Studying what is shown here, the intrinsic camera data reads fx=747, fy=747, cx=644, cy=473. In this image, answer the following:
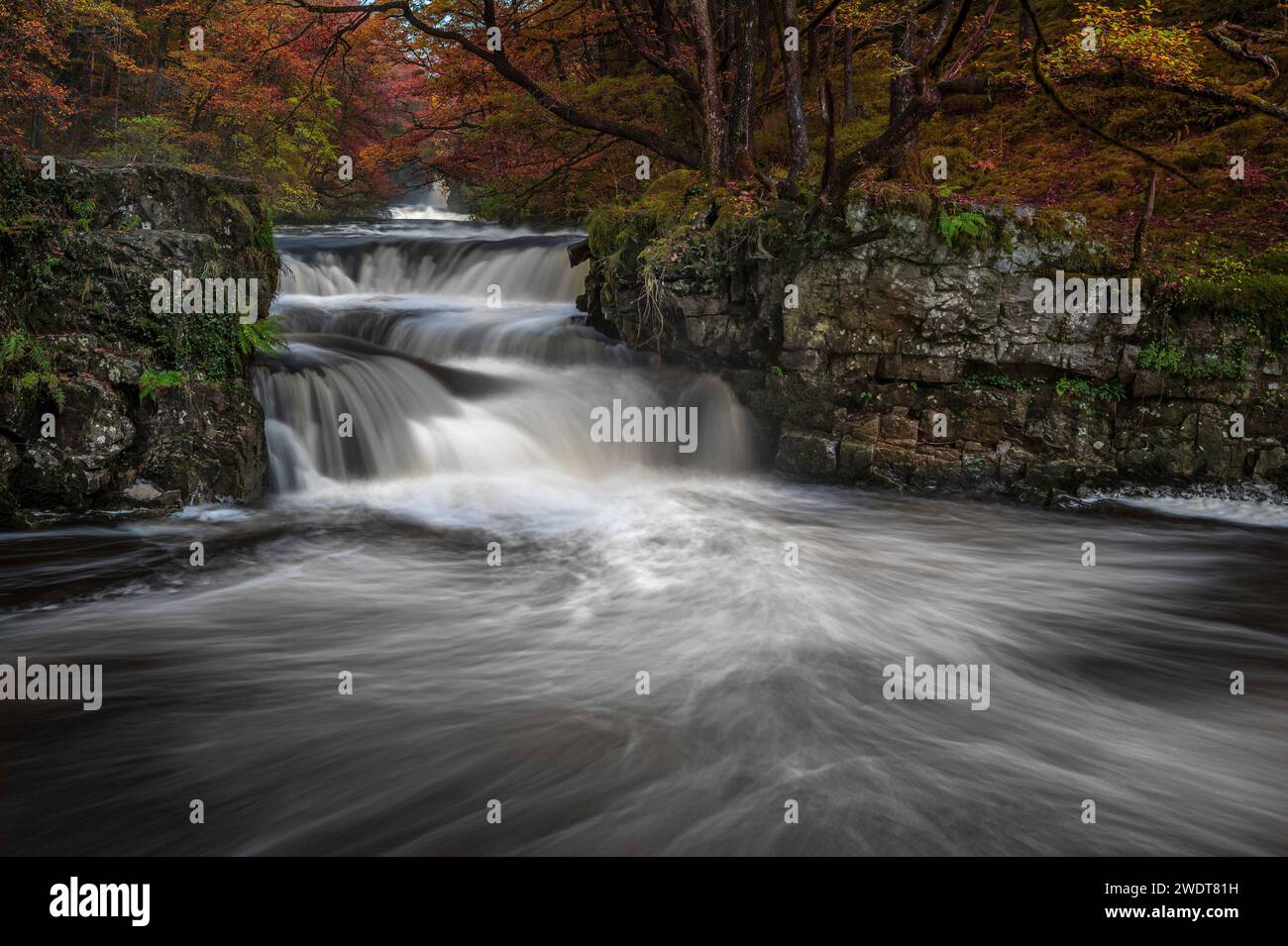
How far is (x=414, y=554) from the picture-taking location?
22.6 feet

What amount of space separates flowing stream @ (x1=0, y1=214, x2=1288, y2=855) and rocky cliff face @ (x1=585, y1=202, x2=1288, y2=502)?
63cm

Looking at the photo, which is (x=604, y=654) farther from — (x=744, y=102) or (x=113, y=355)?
(x=744, y=102)

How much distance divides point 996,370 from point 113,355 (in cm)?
911

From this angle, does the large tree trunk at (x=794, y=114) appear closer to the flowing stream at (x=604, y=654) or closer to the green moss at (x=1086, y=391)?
the flowing stream at (x=604, y=654)

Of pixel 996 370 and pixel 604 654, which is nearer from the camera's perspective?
pixel 604 654

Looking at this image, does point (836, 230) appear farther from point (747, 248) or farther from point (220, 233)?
point (220, 233)

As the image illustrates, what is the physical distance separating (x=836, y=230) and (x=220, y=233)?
679 centimetres

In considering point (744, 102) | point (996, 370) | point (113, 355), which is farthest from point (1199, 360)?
point (113, 355)

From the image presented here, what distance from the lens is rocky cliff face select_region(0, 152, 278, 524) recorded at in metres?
6.52

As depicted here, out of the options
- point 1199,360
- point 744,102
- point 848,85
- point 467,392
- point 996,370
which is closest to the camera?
point 1199,360

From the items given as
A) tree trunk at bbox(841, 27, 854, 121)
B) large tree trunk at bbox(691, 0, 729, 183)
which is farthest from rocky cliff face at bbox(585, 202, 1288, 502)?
tree trunk at bbox(841, 27, 854, 121)

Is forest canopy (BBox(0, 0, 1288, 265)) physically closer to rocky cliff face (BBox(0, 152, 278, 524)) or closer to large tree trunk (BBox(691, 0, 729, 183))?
large tree trunk (BBox(691, 0, 729, 183))

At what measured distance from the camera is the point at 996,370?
28.0 feet
